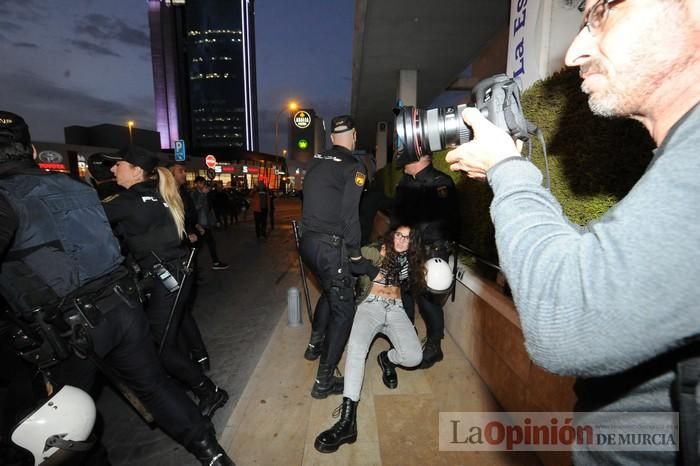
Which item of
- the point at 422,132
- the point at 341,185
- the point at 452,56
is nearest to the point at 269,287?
the point at 341,185

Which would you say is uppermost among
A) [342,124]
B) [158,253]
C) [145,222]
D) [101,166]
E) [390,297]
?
[342,124]

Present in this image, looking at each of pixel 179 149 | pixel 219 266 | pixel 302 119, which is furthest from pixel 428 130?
pixel 179 149

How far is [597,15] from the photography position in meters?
0.81

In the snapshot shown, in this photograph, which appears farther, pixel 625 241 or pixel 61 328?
pixel 61 328

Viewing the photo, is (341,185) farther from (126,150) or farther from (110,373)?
(110,373)

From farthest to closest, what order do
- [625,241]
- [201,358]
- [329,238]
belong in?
[201,358] < [329,238] < [625,241]

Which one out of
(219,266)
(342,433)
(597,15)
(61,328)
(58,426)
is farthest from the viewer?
(219,266)

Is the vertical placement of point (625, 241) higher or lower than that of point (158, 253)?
higher

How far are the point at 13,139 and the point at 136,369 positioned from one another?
144 centimetres

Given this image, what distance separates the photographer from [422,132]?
133 cm

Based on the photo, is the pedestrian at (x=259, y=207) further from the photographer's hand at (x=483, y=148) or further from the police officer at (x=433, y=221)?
the photographer's hand at (x=483, y=148)

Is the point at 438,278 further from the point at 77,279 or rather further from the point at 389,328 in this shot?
the point at 77,279

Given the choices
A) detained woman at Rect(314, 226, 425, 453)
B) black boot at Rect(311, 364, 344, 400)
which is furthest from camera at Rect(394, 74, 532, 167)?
black boot at Rect(311, 364, 344, 400)

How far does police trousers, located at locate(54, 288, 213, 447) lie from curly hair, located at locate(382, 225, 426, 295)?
1.86m
